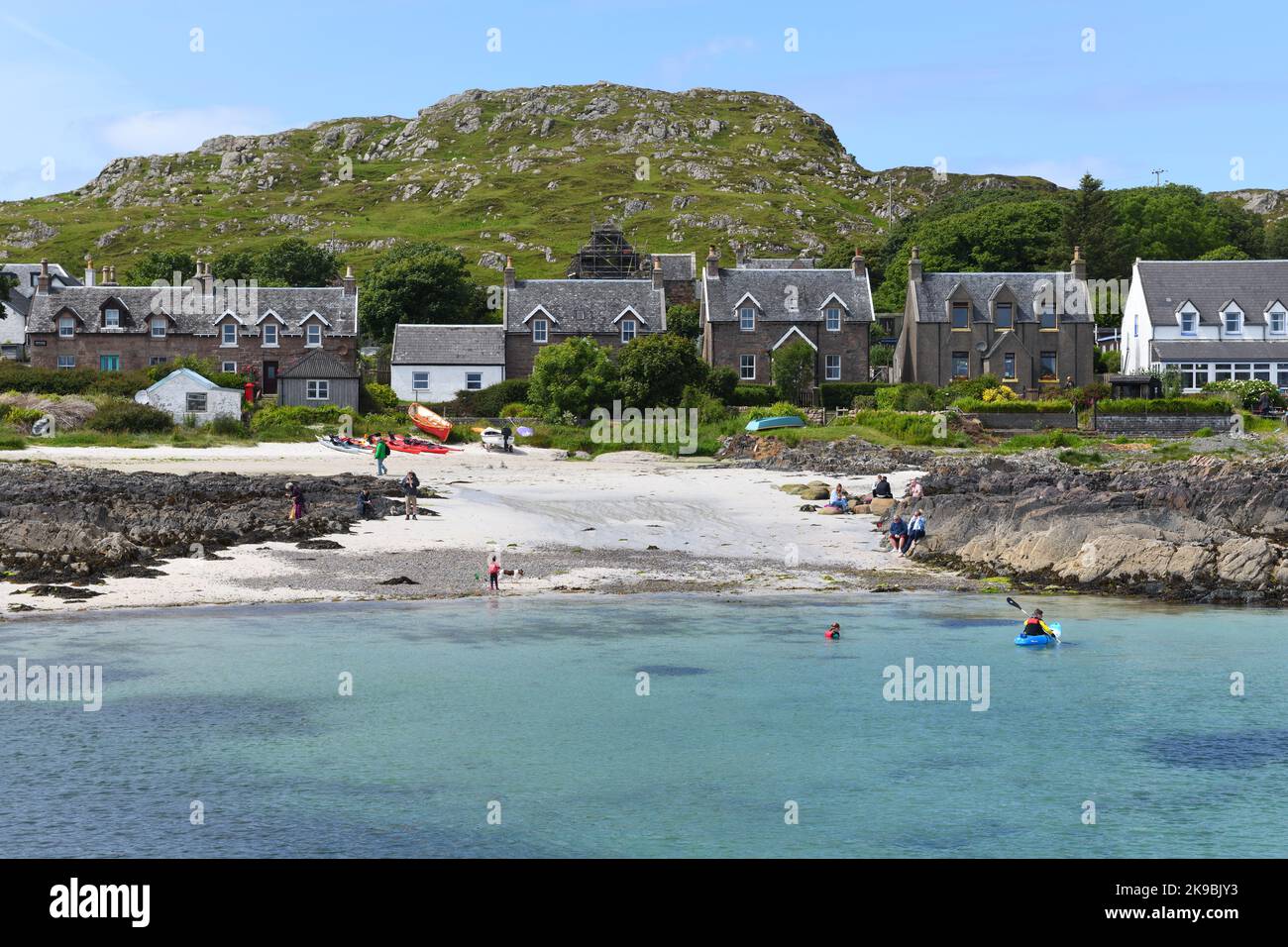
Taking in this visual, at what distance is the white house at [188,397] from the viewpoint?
229 feet

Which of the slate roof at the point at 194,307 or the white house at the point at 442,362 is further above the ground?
the slate roof at the point at 194,307

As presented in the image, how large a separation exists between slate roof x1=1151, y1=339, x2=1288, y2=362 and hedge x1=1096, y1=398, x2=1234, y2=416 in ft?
39.5

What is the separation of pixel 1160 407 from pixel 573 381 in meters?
34.0

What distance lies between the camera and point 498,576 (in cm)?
3384

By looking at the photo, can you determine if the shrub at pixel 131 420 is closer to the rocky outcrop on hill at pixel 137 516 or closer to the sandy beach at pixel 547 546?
the sandy beach at pixel 547 546

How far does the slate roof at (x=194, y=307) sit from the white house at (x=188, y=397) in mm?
23647

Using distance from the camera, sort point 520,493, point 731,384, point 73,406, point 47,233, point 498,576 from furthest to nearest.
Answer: point 47,233 < point 731,384 < point 73,406 < point 520,493 < point 498,576

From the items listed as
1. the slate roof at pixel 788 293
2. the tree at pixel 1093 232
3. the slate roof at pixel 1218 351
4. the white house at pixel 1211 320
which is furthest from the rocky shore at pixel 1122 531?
the tree at pixel 1093 232

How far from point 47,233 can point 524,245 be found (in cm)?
7374

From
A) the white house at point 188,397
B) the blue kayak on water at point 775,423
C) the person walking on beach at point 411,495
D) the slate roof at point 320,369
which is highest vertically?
the slate roof at point 320,369

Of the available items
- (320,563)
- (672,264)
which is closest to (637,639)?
(320,563)

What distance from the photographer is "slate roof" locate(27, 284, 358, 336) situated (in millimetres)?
93000
